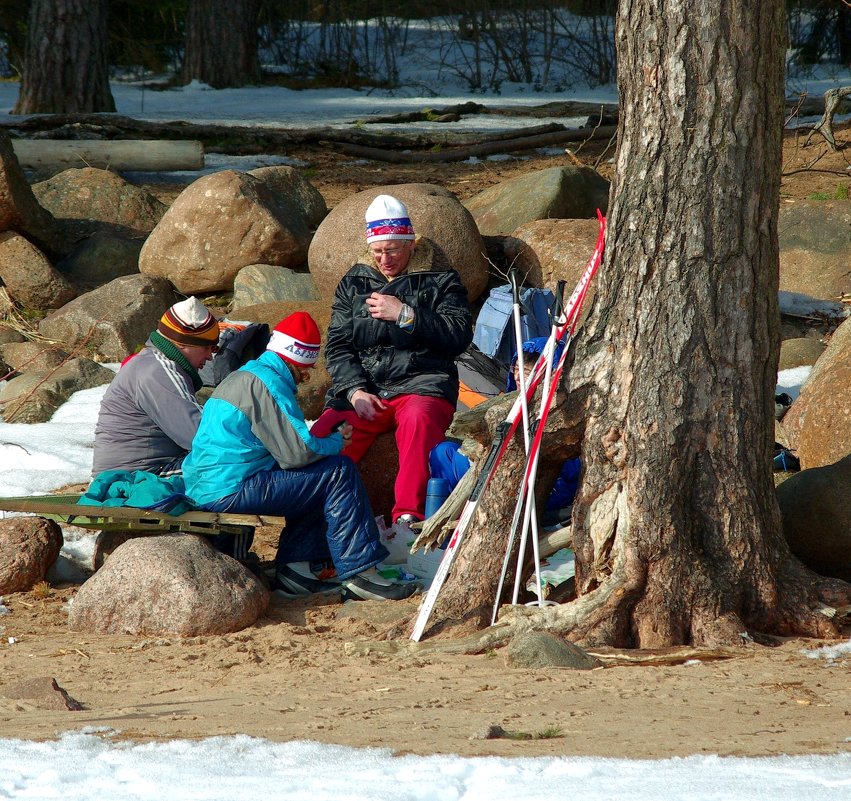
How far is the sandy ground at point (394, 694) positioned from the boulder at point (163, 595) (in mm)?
87

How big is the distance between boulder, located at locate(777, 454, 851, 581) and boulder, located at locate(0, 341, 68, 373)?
5.99m

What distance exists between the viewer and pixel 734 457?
470cm

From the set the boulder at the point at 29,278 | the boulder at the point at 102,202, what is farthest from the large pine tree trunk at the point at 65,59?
the boulder at the point at 29,278

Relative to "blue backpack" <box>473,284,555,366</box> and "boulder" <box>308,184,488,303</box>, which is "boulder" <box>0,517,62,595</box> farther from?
"boulder" <box>308,184,488,303</box>

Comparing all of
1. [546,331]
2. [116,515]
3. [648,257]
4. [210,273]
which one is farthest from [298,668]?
[210,273]

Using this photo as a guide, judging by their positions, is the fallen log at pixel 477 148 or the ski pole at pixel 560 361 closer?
the ski pole at pixel 560 361

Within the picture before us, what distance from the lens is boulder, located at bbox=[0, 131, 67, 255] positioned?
10.6 m

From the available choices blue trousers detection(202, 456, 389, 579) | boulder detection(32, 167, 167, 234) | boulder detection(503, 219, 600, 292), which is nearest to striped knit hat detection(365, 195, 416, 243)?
blue trousers detection(202, 456, 389, 579)

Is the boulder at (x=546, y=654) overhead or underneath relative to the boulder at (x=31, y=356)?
underneath

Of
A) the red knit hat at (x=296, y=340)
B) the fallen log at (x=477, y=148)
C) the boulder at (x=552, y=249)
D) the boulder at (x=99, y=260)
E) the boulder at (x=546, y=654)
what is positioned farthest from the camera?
the fallen log at (x=477, y=148)

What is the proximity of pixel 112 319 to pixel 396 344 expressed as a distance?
4244 mm

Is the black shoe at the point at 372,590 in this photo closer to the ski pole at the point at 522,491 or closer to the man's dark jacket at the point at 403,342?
the ski pole at the point at 522,491

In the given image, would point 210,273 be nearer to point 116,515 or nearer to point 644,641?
point 116,515

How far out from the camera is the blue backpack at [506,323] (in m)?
7.85
